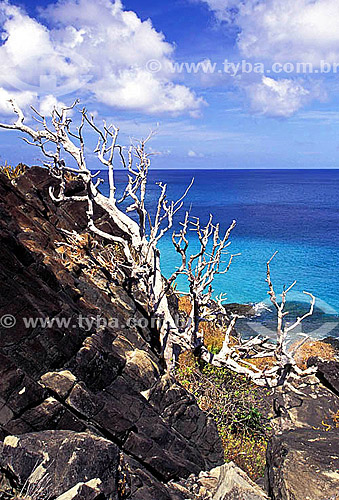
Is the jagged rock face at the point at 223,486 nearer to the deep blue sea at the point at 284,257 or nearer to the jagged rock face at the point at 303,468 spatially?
the jagged rock face at the point at 303,468

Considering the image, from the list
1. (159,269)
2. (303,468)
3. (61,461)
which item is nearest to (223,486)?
(303,468)

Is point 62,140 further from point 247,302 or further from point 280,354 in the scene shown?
point 247,302

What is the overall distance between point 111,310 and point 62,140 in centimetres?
635

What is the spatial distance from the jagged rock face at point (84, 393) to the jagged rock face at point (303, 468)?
1.93 m

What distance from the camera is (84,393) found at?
26.2 feet

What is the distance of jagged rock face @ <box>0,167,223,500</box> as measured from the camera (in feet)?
23.1

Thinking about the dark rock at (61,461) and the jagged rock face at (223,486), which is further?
the jagged rock face at (223,486)

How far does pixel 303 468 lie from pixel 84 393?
4376 mm

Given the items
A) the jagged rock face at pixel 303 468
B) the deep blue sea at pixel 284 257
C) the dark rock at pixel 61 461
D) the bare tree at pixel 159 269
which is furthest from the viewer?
the deep blue sea at pixel 284 257

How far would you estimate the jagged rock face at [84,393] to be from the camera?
7035 millimetres

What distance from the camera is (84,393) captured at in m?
7.99

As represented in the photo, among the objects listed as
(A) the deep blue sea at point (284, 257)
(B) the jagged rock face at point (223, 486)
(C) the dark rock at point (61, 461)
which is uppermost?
(C) the dark rock at point (61, 461)

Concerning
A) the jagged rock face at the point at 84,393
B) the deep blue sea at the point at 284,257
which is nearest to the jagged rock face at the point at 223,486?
the jagged rock face at the point at 84,393

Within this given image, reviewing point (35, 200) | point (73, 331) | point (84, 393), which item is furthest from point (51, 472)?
point (35, 200)
